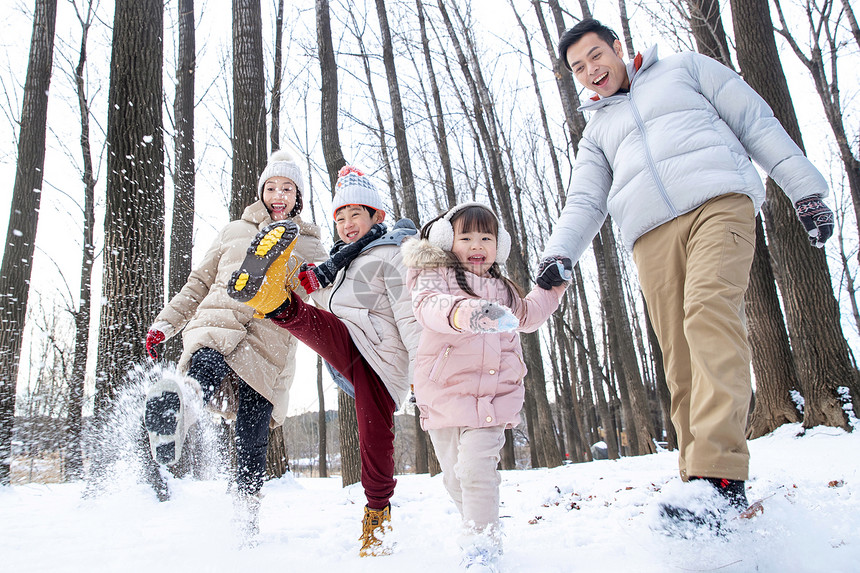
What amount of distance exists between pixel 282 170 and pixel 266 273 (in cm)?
132

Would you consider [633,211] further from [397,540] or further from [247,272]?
[397,540]

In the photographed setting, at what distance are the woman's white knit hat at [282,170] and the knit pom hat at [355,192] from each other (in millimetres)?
317

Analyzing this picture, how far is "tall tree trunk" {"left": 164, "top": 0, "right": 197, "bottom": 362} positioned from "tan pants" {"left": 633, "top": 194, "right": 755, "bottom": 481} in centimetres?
555

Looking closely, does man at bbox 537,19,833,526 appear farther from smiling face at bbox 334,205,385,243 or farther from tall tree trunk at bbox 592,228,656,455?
tall tree trunk at bbox 592,228,656,455

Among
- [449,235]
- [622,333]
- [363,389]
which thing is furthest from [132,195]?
[622,333]

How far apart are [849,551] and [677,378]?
0.72 meters

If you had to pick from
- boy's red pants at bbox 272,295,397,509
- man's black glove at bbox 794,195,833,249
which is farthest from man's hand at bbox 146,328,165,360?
man's black glove at bbox 794,195,833,249

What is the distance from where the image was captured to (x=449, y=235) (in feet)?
7.03

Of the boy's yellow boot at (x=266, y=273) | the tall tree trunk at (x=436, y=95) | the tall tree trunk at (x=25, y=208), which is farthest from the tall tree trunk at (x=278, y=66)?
the boy's yellow boot at (x=266, y=273)

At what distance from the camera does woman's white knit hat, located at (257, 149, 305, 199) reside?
3.02 metres

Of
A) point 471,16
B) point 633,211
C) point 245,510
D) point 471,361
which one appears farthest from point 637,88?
point 471,16

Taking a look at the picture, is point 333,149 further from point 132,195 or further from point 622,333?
point 622,333

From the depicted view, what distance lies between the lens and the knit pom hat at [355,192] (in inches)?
111

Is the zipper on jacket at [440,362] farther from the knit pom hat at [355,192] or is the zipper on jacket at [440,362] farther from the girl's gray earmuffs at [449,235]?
the knit pom hat at [355,192]
